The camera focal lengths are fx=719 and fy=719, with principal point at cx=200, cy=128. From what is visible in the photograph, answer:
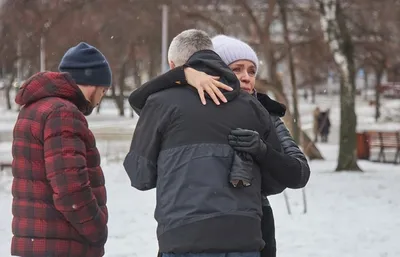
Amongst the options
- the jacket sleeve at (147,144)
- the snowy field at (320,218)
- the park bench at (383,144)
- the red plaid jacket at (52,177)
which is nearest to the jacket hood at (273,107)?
the jacket sleeve at (147,144)

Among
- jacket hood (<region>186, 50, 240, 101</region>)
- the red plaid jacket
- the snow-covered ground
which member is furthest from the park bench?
jacket hood (<region>186, 50, 240, 101</region>)

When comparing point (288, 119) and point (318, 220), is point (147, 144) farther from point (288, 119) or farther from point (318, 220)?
point (288, 119)

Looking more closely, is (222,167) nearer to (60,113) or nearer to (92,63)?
(60,113)

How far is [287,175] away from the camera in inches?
109

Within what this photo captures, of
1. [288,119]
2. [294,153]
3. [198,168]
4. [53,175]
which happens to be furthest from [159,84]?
[288,119]

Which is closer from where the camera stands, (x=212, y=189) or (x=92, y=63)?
(x=212, y=189)

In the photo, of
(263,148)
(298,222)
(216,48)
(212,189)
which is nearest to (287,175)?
(263,148)

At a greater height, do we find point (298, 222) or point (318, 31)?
point (318, 31)

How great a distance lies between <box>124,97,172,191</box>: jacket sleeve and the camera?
2627 mm

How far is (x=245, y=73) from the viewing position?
3074 mm

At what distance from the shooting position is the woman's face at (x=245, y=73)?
3043 mm

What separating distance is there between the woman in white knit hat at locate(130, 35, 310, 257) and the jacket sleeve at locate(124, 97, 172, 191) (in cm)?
9

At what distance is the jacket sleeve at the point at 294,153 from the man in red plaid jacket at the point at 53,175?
0.88 metres

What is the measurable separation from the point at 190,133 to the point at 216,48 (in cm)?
65
